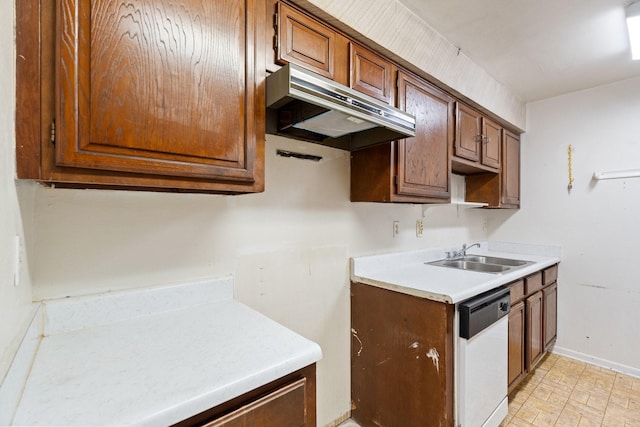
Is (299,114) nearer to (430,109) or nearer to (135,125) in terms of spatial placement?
(135,125)

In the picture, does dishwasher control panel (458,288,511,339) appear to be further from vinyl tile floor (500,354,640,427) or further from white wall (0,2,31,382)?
white wall (0,2,31,382)

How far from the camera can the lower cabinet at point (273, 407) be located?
0.68 metres

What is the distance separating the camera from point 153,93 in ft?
2.76

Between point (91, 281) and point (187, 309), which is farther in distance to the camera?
point (187, 309)

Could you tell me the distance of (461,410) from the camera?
1.46 metres

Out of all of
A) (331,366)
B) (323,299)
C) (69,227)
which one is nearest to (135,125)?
(69,227)

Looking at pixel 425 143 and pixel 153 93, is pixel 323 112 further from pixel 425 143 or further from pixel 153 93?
pixel 425 143

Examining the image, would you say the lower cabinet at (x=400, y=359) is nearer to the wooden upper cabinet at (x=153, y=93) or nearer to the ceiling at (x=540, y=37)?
the wooden upper cabinet at (x=153, y=93)

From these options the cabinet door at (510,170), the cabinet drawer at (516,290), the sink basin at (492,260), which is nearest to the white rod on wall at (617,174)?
the cabinet door at (510,170)

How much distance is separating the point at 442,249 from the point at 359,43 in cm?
176

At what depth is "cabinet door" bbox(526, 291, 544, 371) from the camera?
221 cm

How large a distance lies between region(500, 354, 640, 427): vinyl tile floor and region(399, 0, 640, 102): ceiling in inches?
92.9

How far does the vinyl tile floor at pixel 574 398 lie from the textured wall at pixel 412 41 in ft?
6.92

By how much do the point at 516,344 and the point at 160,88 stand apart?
244 cm
